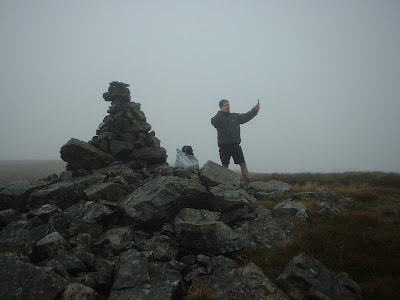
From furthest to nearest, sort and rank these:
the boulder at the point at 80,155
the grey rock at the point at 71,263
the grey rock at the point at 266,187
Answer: the grey rock at the point at 266,187 < the boulder at the point at 80,155 < the grey rock at the point at 71,263

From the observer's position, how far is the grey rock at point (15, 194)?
10958 millimetres

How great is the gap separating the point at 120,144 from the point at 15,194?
521 centimetres

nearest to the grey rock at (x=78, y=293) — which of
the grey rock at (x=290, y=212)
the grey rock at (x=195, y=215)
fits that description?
the grey rock at (x=195, y=215)

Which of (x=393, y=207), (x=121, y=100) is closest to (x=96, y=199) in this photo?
(x=121, y=100)

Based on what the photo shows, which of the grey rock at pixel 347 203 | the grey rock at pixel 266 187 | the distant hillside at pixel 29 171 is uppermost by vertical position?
the grey rock at pixel 266 187

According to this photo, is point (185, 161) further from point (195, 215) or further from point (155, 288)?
point (155, 288)

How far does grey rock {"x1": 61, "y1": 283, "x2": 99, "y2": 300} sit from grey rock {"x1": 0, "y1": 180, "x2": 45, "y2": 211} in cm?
770

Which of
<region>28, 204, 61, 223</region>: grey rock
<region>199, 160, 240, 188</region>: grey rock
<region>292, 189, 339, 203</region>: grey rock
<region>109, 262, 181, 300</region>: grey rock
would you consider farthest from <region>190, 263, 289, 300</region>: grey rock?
<region>292, 189, 339, 203</region>: grey rock

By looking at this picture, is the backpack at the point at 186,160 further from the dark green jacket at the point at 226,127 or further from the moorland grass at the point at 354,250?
the moorland grass at the point at 354,250

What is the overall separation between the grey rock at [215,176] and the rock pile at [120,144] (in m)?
3.24

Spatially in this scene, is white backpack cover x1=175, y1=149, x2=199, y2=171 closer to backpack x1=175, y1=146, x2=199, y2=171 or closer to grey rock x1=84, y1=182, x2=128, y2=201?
Answer: backpack x1=175, y1=146, x2=199, y2=171

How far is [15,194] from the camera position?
1109cm

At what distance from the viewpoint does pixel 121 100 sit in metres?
15.1

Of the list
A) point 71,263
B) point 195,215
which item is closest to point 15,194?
point 71,263
